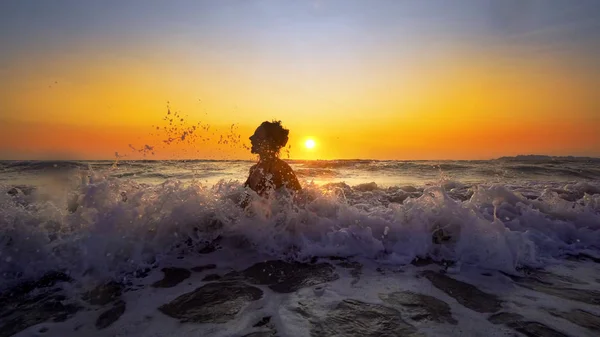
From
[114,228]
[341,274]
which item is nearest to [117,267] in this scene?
[114,228]

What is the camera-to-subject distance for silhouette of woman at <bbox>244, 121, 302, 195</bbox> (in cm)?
546

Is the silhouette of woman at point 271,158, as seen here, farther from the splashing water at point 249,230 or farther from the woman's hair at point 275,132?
the splashing water at point 249,230

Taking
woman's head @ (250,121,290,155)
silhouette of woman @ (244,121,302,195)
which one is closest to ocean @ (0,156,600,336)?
silhouette of woman @ (244,121,302,195)

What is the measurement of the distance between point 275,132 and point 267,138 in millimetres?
172

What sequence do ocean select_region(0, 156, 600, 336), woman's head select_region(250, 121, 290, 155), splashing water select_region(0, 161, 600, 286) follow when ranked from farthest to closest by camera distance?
woman's head select_region(250, 121, 290, 155) < splashing water select_region(0, 161, 600, 286) < ocean select_region(0, 156, 600, 336)

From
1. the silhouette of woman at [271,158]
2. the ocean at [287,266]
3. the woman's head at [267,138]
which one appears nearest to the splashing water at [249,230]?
the ocean at [287,266]

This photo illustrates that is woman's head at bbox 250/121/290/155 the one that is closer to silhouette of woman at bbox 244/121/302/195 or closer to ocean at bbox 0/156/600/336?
silhouette of woman at bbox 244/121/302/195

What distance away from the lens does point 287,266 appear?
394 cm

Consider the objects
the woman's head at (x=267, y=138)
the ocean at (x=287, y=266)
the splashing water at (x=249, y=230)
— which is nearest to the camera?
the ocean at (x=287, y=266)

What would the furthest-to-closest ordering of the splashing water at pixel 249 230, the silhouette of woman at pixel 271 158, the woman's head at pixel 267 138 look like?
1. the woman's head at pixel 267 138
2. the silhouette of woman at pixel 271 158
3. the splashing water at pixel 249 230

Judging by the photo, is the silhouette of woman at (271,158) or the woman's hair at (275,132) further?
the woman's hair at (275,132)

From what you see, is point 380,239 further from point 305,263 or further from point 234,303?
point 234,303

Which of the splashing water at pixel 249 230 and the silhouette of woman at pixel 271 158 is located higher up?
the silhouette of woman at pixel 271 158

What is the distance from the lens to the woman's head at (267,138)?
5602mm
